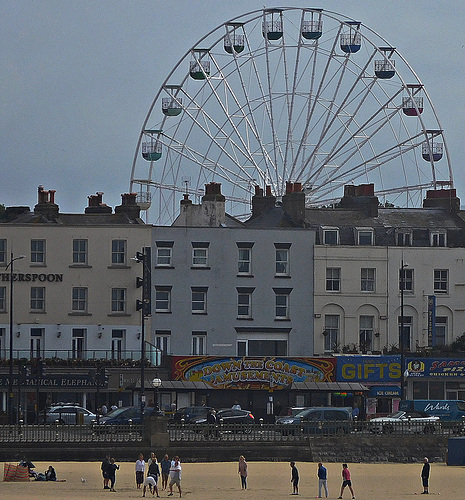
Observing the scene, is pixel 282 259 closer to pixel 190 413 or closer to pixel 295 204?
pixel 295 204

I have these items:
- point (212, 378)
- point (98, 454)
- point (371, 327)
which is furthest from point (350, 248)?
point (98, 454)

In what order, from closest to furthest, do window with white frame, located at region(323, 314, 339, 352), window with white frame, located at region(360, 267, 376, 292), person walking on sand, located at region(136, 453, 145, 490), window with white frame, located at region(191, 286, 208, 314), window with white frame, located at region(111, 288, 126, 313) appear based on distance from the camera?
person walking on sand, located at region(136, 453, 145, 490) < window with white frame, located at region(111, 288, 126, 313) < window with white frame, located at region(191, 286, 208, 314) < window with white frame, located at region(323, 314, 339, 352) < window with white frame, located at region(360, 267, 376, 292)

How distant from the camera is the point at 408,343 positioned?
263 feet

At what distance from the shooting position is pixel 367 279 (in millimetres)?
80250

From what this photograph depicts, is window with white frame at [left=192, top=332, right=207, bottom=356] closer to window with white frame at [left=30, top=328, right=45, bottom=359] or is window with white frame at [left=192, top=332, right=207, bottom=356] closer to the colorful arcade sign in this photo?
the colorful arcade sign

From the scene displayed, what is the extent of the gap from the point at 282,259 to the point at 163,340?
7.52 meters

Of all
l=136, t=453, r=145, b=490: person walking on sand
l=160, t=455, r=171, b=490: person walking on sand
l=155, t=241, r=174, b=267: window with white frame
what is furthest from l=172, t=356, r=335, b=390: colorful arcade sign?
l=136, t=453, r=145, b=490: person walking on sand

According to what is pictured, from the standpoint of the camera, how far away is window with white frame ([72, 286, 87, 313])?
77438 millimetres

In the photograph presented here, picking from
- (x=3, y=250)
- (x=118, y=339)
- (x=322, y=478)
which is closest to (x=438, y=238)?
(x=118, y=339)

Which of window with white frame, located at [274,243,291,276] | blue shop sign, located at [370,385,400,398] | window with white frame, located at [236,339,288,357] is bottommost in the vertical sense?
blue shop sign, located at [370,385,400,398]

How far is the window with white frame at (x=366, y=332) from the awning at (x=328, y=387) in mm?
3452

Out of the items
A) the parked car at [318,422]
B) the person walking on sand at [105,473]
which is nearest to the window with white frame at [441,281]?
the parked car at [318,422]

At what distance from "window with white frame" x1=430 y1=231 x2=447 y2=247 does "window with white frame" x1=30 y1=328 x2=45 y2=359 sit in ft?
70.0

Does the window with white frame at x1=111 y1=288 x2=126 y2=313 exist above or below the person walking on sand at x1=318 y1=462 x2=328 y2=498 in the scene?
above
